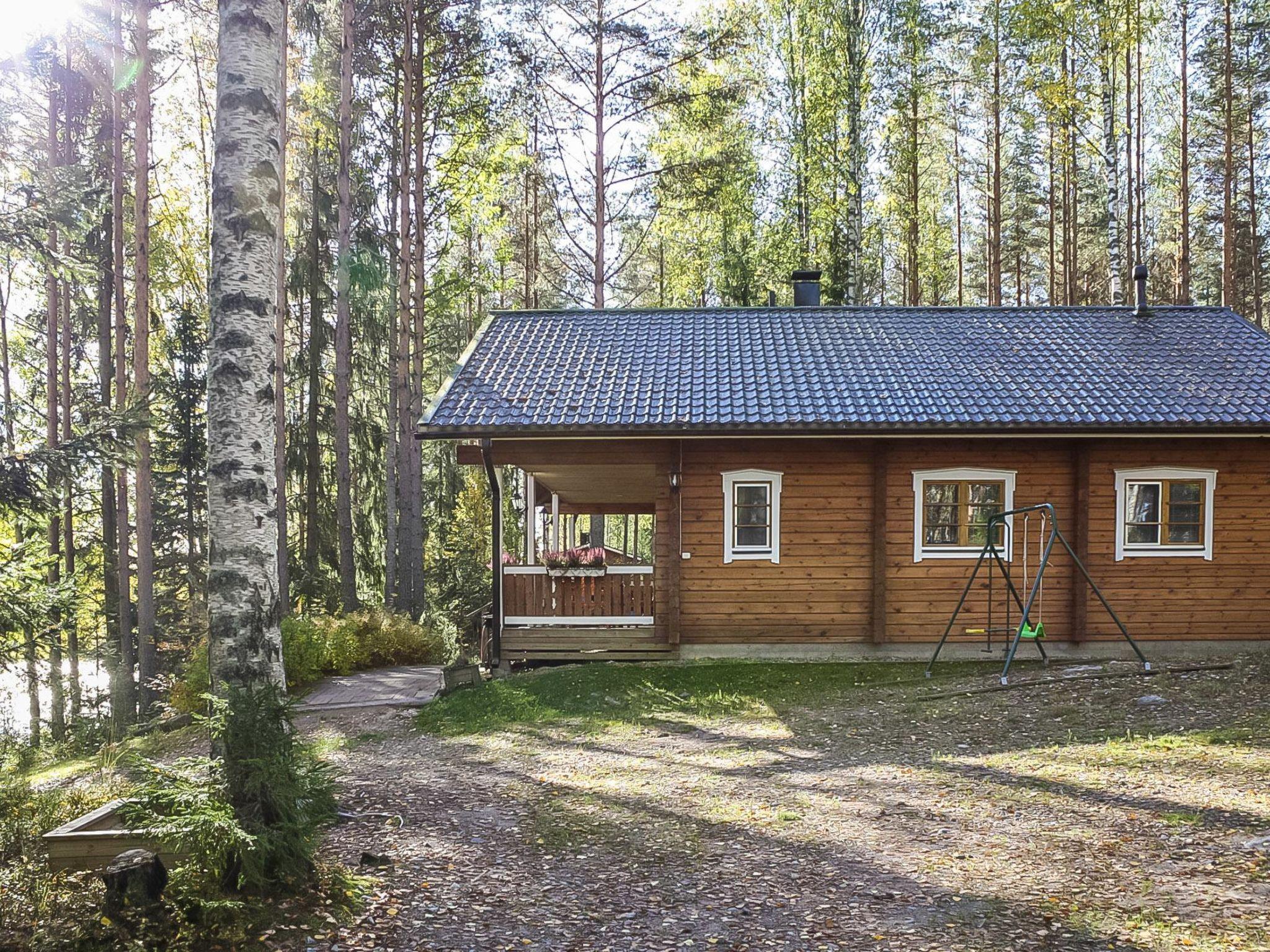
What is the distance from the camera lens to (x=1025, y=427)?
1205 centimetres

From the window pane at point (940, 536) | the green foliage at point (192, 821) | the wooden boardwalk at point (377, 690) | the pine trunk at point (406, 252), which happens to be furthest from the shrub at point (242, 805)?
the pine trunk at point (406, 252)

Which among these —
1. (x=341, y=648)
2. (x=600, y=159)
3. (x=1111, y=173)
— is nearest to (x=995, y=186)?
(x=1111, y=173)

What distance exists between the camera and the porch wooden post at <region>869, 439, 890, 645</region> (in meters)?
12.6

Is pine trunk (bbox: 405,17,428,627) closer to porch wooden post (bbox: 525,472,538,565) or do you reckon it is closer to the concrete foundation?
porch wooden post (bbox: 525,472,538,565)

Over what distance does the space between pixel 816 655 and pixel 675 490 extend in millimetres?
2992

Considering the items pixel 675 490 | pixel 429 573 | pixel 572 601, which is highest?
pixel 675 490

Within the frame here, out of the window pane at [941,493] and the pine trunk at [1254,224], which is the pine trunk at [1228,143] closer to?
the pine trunk at [1254,224]

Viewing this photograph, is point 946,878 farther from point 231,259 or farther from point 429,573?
point 429,573

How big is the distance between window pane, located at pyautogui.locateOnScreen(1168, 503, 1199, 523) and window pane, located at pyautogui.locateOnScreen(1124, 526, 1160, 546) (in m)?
0.26

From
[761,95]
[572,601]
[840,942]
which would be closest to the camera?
[840,942]

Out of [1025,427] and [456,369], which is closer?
[1025,427]

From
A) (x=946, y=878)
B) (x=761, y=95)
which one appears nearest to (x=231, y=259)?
(x=946, y=878)

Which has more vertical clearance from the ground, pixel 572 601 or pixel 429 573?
pixel 572 601

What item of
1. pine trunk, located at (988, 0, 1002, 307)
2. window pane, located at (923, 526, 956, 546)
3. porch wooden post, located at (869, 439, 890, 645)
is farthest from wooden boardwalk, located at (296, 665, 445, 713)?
pine trunk, located at (988, 0, 1002, 307)
